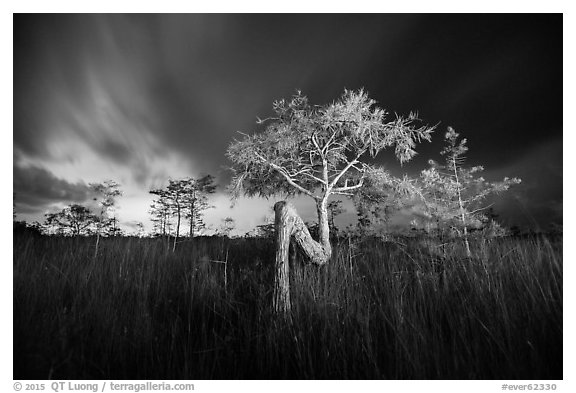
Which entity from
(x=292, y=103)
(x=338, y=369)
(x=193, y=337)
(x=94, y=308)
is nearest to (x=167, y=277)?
(x=94, y=308)

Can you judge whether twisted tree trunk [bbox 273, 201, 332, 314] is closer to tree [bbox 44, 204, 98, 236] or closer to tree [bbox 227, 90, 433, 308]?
tree [bbox 227, 90, 433, 308]

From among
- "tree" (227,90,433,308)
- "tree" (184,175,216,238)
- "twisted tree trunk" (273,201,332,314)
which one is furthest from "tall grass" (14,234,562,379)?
"tree" (184,175,216,238)

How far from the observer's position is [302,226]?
355cm

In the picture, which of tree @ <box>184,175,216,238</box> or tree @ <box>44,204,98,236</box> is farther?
tree @ <box>184,175,216,238</box>

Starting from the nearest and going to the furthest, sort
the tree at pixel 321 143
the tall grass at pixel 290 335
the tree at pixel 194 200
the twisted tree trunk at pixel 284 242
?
the tall grass at pixel 290 335 → the twisted tree trunk at pixel 284 242 → the tree at pixel 321 143 → the tree at pixel 194 200

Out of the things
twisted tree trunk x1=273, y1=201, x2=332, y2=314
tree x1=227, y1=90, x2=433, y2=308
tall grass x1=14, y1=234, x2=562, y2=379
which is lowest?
tall grass x1=14, y1=234, x2=562, y2=379

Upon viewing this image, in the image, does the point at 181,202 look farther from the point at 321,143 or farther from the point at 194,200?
the point at 321,143

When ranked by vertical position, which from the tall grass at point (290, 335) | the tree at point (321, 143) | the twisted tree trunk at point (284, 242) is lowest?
the tall grass at point (290, 335)

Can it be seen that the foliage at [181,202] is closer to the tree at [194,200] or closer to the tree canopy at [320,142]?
the tree at [194,200]

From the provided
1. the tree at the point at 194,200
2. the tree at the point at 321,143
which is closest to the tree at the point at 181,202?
the tree at the point at 194,200

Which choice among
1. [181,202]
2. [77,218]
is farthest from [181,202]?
[77,218]

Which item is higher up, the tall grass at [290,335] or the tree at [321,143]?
the tree at [321,143]
